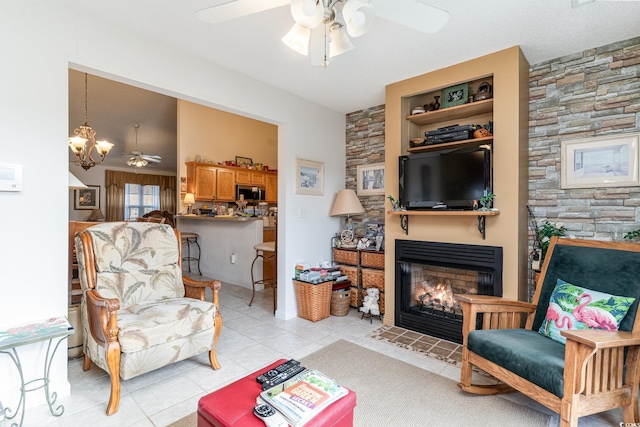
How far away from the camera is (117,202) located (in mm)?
9328

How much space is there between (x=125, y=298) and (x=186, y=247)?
3.78 metres

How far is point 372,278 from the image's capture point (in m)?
3.52

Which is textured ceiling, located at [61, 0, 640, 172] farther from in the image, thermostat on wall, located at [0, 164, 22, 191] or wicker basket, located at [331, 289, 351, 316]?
wicker basket, located at [331, 289, 351, 316]

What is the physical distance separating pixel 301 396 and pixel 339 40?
185 cm

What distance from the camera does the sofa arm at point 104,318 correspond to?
183 centimetres

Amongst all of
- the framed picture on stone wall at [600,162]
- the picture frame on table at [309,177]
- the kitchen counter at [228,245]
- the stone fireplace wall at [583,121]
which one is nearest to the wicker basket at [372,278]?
the picture frame on table at [309,177]

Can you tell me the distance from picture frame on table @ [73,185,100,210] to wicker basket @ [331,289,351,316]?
8.68 m

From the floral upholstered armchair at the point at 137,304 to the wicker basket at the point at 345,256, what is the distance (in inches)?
69.3

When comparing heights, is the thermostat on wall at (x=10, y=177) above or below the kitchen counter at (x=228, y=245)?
above

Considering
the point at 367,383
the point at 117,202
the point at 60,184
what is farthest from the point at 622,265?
the point at 117,202

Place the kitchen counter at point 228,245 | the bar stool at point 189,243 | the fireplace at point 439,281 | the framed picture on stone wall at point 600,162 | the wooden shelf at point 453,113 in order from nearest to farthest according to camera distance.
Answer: the framed picture on stone wall at point 600,162 < the fireplace at point 439,281 < the wooden shelf at point 453,113 < the kitchen counter at point 228,245 < the bar stool at point 189,243

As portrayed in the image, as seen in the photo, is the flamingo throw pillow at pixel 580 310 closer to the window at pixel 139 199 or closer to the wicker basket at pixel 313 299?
the wicker basket at pixel 313 299

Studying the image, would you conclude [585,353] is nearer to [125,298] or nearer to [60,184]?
[125,298]

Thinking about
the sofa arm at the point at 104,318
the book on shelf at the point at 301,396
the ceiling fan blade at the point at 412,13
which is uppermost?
the ceiling fan blade at the point at 412,13
